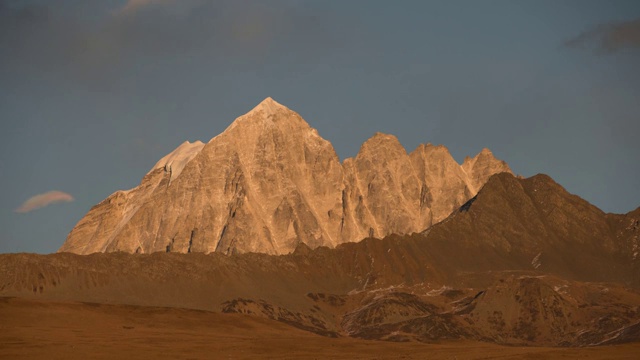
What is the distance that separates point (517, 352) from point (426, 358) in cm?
1794

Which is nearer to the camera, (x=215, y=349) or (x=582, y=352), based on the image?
(x=582, y=352)

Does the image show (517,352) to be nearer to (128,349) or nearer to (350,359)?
(350,359)

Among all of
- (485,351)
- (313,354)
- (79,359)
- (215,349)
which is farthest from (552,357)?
(79,359)

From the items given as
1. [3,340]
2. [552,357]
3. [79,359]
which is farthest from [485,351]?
[3,340]

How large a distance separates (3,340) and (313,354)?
53095 millimetres

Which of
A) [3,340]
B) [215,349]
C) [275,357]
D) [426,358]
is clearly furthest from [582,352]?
[3,340]

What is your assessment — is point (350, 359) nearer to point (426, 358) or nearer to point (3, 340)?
point (426, 358)

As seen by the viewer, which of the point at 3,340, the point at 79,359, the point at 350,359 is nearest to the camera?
the point at 79,359

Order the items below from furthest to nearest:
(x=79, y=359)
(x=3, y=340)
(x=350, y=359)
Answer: (x=3, y=340) → (x=350, y=359) → (x=79, y=359)

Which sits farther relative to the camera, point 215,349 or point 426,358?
point 215,349

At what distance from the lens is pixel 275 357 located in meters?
183

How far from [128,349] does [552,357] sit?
69.8m

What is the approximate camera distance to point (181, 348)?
646ft

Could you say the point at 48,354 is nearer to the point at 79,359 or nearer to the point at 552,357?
the point at 79,359
